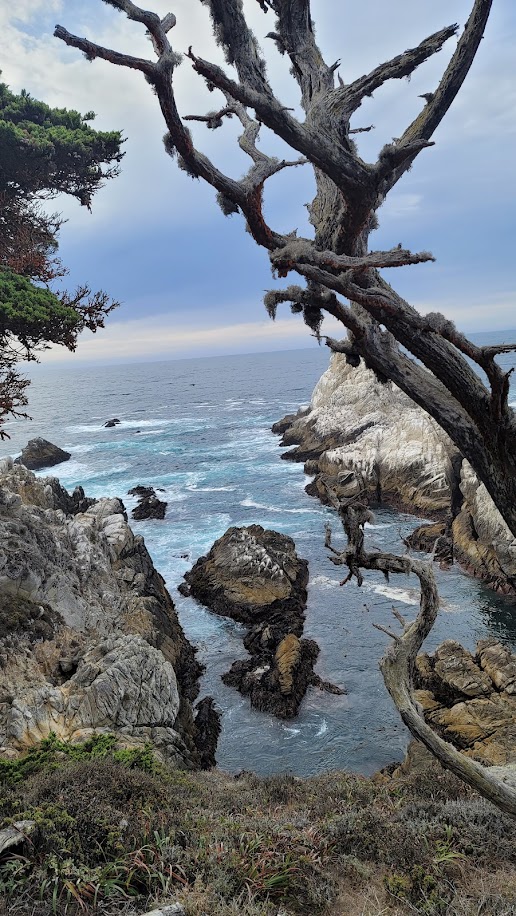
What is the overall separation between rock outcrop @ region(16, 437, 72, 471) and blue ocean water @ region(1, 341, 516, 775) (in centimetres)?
167

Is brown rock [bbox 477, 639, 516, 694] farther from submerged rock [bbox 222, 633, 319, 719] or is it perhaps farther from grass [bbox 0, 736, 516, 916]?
grass [bbox 0, 736, 516, 916]

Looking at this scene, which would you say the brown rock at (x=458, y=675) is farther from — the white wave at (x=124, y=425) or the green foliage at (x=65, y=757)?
the white wave at (x=124, y=425)

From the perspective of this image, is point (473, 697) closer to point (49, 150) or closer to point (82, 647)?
point (82, 647)

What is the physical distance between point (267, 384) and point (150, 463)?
80814 mm

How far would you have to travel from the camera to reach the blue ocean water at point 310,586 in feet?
45.7

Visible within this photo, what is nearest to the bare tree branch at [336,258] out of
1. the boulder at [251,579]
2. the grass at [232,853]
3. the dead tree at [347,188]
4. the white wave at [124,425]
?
the dead tree at [347,188]

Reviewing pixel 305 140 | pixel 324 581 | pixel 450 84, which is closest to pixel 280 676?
pixel 324 581

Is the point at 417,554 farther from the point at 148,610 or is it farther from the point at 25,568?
the point at 25,568

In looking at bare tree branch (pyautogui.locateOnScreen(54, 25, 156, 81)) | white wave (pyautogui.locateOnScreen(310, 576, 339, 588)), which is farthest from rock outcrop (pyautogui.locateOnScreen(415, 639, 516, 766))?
bare tree branch (pyautogui.locateOnScreen(54, 25, 156, 81))

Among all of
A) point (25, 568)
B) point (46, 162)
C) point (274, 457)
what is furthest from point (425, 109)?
point (274, 457)

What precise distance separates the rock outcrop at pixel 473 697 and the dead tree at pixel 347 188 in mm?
8392

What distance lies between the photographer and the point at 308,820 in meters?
6.56

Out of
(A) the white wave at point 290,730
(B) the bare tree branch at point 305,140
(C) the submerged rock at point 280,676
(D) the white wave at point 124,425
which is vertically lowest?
(A) the white wave at point 290,730

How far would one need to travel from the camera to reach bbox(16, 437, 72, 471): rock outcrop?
49.6 m
